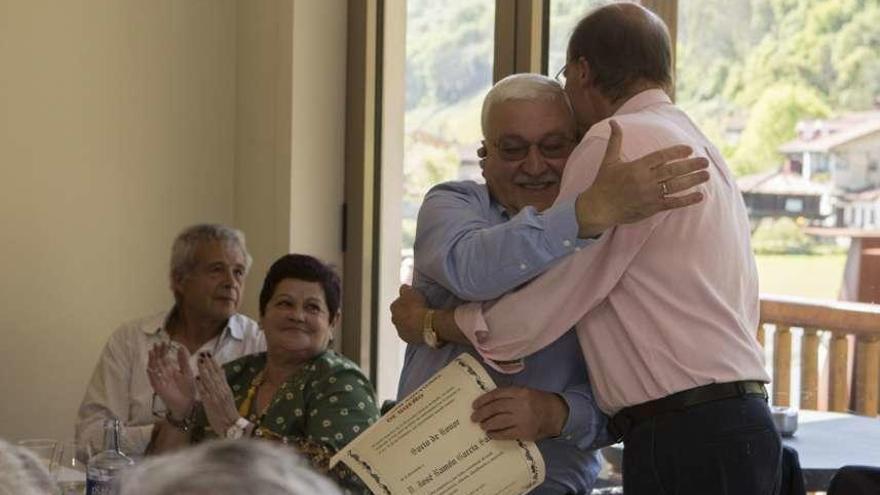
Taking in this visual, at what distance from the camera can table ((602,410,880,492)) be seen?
9.86 feet

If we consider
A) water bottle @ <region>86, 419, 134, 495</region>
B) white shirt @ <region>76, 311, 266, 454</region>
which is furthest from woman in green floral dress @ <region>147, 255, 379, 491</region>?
water bottle @ <region>86, 419, 134, 495</region>

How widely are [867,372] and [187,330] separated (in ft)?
6.69

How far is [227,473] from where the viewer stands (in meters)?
1.12

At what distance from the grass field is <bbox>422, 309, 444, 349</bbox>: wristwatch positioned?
114 cm

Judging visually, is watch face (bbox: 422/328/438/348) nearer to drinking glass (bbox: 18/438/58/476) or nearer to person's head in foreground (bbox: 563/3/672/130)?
person's head in foreground (bbox: 563/3/672/130)

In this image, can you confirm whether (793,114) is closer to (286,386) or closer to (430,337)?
(430,337)

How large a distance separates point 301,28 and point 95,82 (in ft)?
2.52

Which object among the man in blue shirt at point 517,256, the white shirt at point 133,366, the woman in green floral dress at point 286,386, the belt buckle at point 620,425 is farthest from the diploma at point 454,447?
the white shirt at point 133,366

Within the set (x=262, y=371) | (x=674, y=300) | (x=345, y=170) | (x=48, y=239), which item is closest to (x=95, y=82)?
(x=48, y=239)

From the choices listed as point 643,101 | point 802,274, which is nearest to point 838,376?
point 802,274

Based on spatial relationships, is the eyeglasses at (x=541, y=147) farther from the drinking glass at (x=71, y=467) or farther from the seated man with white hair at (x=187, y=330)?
the seated man with white hair at (x=187, y=330)

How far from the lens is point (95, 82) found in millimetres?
4781

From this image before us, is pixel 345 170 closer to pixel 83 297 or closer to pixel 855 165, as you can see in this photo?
pixel 83 297

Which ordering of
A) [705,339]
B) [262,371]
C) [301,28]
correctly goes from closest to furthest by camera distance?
[705,339] < [262,371] < [301,28]
